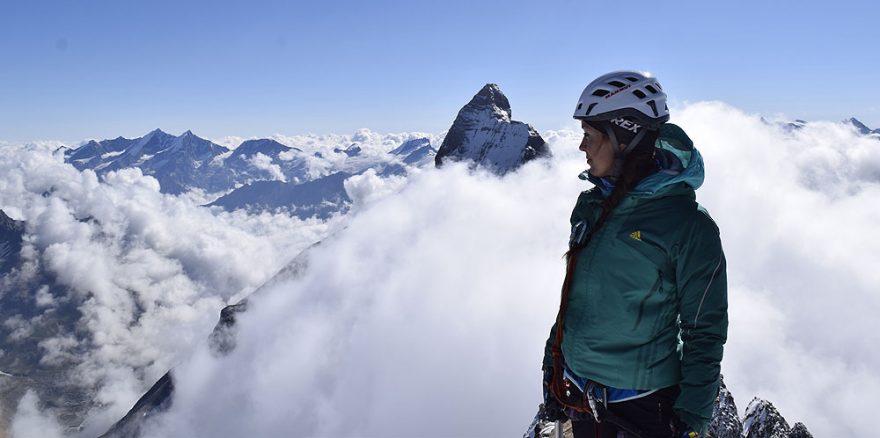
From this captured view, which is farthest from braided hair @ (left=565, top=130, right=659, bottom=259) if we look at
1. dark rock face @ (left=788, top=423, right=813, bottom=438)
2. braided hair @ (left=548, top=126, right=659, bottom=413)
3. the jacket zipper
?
dark rock face @ (left=788, top=423, right=813, bottom=438)

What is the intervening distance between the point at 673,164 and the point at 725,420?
1035 cm

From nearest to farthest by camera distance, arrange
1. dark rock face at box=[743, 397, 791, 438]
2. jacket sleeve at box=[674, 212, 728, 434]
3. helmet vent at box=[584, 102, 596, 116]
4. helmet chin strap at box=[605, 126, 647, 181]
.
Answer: jacket sleeve at box=[674, 212, 728, 434] < helmet chin strap at box=[605, 126, 647, 181] < helmet vent at box=[584, 102, 596, 116] < dark rock face at box=[743, 397, 791, 438]

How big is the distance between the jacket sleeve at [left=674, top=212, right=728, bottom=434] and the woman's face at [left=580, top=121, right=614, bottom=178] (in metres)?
1.10

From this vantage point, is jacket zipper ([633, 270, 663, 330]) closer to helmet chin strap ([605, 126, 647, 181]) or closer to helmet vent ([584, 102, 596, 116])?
helmet chin strap ([605, 126, 647, 181])

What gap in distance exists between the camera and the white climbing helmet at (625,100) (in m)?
5.11

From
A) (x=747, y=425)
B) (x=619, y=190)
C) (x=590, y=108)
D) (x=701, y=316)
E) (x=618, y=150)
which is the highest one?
(x=590, y=108)

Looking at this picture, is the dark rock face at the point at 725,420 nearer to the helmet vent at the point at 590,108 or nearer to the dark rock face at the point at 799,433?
the dark rock face at the point at 799,433

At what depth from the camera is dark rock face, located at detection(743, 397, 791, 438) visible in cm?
1172

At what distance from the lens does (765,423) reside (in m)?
11.9

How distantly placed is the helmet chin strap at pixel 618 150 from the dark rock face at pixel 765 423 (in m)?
10.2

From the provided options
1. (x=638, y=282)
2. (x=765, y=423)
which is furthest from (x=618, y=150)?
(x=765, y=423)

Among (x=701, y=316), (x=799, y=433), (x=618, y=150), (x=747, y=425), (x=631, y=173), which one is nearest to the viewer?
(x=701, y=316)

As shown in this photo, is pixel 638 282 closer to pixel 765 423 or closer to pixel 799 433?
pixel 765 423

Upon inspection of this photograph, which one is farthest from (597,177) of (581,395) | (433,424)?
(433,424)
